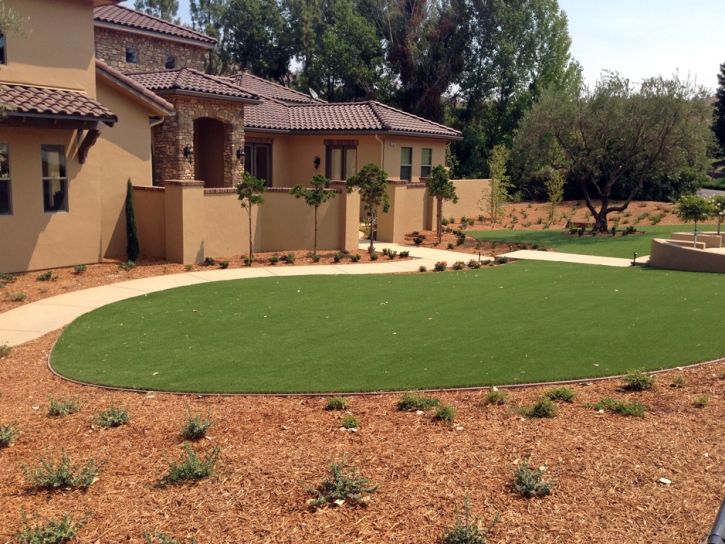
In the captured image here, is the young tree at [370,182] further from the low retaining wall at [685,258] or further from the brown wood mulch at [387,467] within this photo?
the brown wood mulch at [387,467]

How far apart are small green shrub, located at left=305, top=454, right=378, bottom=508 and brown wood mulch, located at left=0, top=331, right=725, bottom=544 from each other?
0.08 meters

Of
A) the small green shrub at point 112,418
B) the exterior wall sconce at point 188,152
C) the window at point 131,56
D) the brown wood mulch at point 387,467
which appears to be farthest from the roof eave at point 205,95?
the small green shrub at point 112,418

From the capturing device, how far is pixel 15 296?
13414mm

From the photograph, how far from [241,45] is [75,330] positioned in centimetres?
4683

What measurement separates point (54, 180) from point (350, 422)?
1227 centimetres

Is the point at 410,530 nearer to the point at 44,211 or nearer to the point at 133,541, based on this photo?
the point at 133,541

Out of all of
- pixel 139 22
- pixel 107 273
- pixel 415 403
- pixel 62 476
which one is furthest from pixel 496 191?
pixel 62 476

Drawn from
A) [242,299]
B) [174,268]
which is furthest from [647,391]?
[174,268]

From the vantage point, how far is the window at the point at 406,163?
28406 mm

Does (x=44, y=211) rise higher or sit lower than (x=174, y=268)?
higher

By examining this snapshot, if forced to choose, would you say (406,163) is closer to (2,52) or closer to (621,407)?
(2,52)

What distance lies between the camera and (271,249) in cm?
1970

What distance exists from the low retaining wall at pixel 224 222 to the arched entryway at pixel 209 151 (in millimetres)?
5463

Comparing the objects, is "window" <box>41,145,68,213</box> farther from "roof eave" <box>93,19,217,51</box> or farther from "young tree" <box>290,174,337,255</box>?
"roof eave" <box>93,19,217,51</box>
